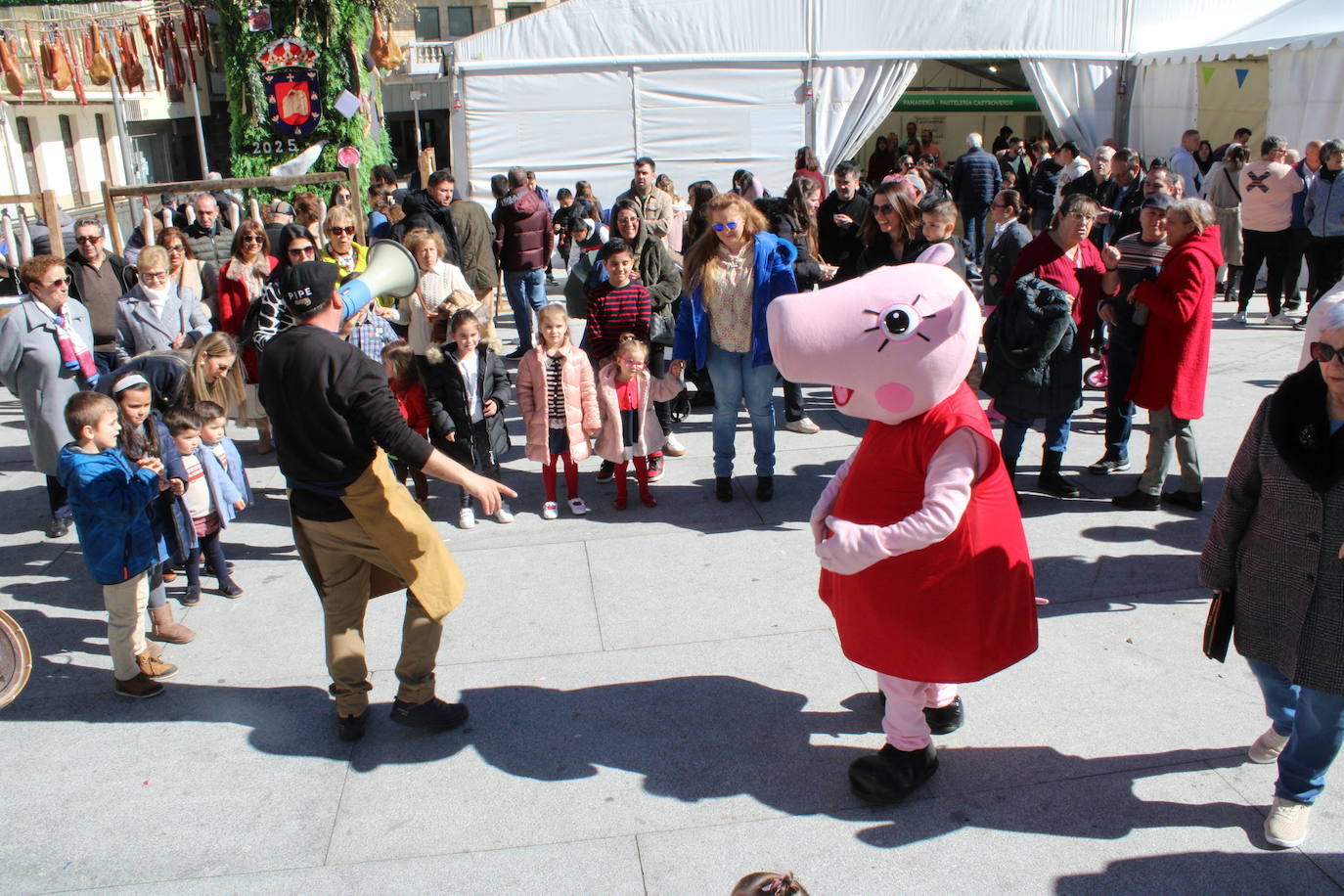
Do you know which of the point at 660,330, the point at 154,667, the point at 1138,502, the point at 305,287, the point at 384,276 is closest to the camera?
the point at 305,287

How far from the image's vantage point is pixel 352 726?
398 cm

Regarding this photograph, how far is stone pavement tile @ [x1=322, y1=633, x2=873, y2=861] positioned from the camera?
3.49 m

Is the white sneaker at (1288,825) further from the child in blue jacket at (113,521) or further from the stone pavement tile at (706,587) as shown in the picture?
the child in blue jacket at (113,521)

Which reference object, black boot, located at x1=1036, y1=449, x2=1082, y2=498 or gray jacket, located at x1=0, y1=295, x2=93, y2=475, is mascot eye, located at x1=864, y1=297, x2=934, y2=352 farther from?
gray jacket, located at x1=0, y1=295, x2=93, y2=475

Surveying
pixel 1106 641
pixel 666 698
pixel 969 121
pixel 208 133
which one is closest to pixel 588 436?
pixel 666 698

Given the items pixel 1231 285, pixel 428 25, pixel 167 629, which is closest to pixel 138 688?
pixel 167 629

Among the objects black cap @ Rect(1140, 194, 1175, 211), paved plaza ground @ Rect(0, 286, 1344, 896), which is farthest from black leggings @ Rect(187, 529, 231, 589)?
black cap @ Rect(1140, 194, 1175, 211)

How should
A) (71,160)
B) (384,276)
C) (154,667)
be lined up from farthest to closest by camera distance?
1. (71,160)
2. (154,667)
3. (384,276)

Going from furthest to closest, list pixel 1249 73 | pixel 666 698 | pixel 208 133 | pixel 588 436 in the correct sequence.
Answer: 1. pixel 208 133
2. pixel 1249 73
3. pixel 588 436
4. pixel 666 698

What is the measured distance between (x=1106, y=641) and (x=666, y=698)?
6.16 ft

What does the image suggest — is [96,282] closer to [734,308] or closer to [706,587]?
[734,308]

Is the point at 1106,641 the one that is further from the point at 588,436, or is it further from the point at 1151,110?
the point at 1151,110

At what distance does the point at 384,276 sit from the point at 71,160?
119 ft

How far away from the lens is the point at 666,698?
4184 mm
